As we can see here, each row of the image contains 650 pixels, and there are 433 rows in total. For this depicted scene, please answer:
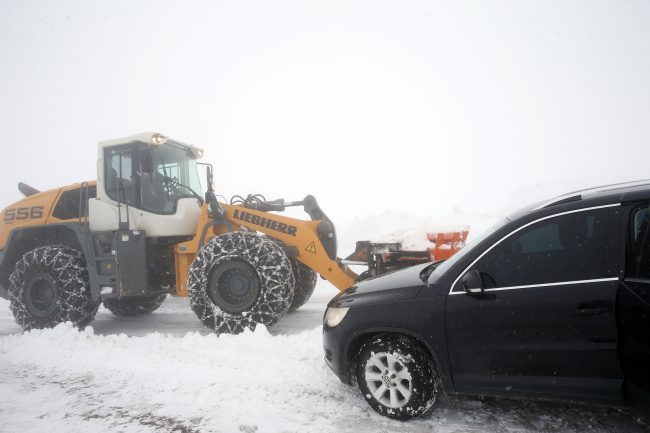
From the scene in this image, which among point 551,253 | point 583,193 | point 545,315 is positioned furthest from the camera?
point 583,193

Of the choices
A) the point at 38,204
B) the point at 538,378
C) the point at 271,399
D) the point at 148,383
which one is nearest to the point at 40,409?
the point at 148,383

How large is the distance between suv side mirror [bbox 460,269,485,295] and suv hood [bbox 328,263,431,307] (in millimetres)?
360

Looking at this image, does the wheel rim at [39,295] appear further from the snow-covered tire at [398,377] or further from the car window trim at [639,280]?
the car window trim at [639,280]

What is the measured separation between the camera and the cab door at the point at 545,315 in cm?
242

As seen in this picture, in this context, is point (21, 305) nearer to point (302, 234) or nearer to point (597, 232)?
point (302, 234)

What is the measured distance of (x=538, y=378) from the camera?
2572 mm

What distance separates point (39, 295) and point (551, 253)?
744 centimetres

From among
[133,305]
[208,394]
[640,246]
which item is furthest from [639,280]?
[133,305]

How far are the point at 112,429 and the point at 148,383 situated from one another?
92 cm

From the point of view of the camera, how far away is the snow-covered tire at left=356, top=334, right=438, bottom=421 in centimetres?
A: 290

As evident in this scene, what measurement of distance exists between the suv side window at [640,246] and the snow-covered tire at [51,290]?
7093mm

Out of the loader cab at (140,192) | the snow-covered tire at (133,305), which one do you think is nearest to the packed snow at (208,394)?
the loader cab at (140,192)

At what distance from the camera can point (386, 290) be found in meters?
3.19

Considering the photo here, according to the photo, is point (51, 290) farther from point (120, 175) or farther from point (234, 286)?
point (234, 286)
